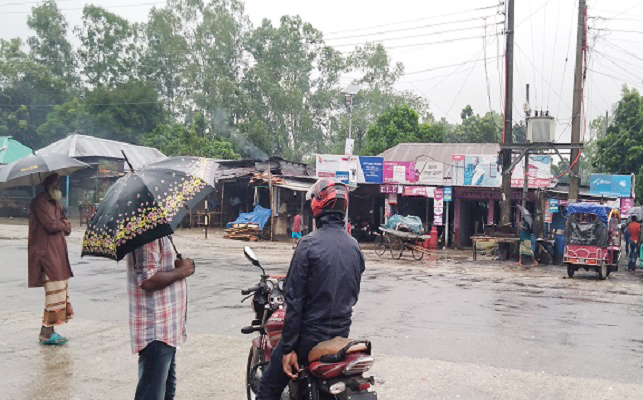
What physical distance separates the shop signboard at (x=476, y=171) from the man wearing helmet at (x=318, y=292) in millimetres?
22174

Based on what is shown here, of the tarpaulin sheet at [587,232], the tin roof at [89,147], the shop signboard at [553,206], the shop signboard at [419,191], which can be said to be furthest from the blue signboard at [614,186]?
the tin roof at [89,147]

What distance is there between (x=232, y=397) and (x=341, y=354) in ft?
7.36

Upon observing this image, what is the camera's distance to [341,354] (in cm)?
332

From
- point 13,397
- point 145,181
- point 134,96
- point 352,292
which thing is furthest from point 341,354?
point 134,96

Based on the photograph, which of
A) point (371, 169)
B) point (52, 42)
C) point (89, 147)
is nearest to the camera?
point (371, 169)

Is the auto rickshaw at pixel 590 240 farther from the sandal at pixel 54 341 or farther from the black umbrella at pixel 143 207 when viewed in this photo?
the black umbrella at pixel 143 207

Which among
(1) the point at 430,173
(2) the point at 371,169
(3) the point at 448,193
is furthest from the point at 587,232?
(2) the point at 371,169

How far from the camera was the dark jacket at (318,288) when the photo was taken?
3.42m

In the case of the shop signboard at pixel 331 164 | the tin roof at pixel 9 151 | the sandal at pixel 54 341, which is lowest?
the sandal at pixel 54 341

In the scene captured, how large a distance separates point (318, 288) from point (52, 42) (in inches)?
2530

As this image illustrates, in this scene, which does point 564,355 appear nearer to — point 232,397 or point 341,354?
point 232,397

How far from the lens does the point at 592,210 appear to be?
16.2 m

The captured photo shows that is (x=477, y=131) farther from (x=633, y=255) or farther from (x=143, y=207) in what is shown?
(x=143, y=207)

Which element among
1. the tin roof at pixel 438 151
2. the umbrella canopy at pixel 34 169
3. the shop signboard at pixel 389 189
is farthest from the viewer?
the tin roof at pixel 438 151
